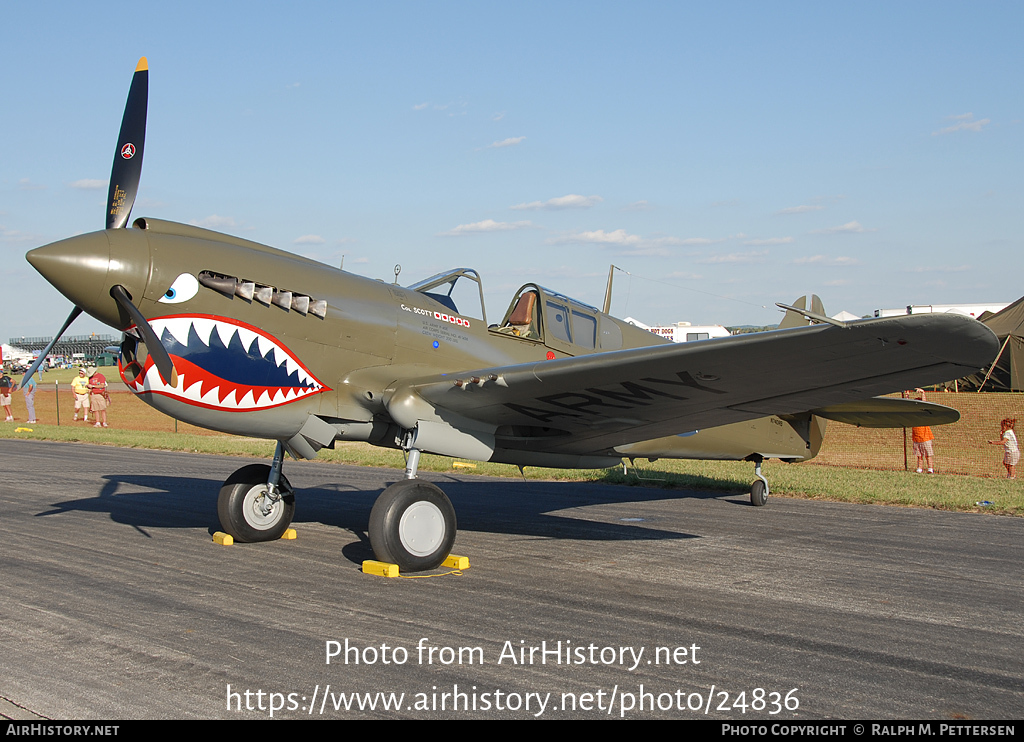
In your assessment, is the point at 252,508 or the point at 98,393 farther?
the point at 98,393

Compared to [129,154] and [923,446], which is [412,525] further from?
[923,446]

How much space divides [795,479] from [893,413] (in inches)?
154

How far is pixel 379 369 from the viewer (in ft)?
23.6

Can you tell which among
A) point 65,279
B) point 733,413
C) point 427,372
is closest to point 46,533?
point 65,279

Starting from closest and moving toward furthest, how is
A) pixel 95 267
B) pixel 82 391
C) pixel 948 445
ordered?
Answer: 1. pixel 95 267
2. pixel 948 445
3. pixel 82 391

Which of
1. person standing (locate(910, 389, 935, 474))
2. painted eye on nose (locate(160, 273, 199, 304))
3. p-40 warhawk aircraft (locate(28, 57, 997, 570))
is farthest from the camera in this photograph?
person standing (locate(910, 389, 935, 474))

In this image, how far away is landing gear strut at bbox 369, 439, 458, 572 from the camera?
631 centimetres

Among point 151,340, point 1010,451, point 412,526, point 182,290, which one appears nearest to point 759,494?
point 412,526

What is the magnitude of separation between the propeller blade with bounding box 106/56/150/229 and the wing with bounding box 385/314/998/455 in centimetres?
267

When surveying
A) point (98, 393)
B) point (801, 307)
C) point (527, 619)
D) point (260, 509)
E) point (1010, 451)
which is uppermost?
point (801, 307)

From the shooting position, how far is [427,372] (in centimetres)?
744

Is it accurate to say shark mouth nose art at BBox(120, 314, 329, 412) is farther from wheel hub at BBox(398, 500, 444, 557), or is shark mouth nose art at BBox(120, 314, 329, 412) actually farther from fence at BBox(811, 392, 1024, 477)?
fence at BBox(811, 392, 1024, 477)

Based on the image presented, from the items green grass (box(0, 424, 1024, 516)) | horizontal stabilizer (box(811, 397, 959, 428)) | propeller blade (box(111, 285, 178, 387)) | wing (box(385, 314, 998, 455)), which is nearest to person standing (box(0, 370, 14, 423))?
green grass (box(0, 424, 1024, 516))

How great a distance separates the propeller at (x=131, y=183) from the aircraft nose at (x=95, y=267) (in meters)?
0.10
